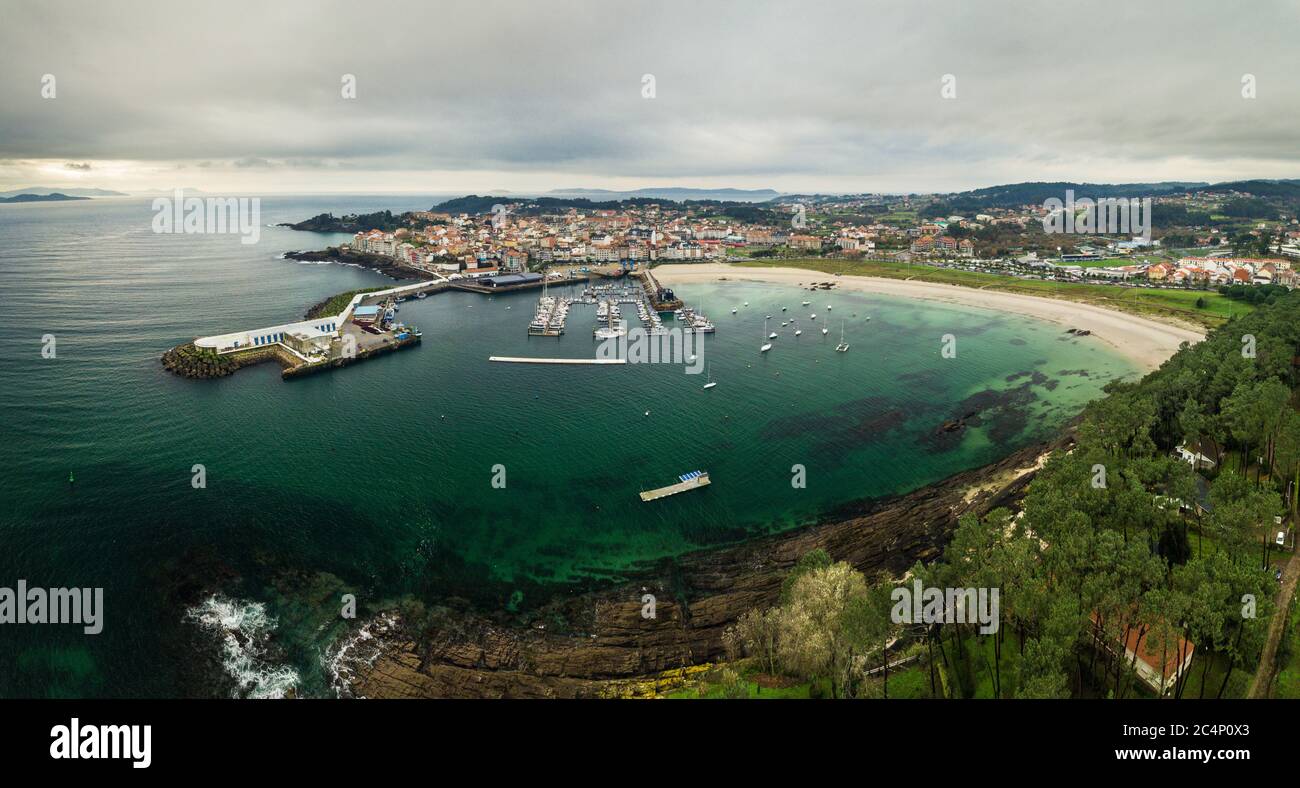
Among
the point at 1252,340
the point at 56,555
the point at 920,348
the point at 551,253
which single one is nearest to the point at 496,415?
the point at 56,555

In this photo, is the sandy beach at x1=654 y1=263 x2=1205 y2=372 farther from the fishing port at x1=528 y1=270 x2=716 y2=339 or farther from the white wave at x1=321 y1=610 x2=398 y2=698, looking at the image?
the white wave at x1=321 y1=610 x2=398 y2=698

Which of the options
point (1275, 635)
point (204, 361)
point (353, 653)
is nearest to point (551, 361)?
point (204, 361)

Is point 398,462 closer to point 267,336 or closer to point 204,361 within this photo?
point 204,361

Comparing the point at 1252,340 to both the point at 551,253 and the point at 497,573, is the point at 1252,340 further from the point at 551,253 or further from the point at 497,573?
the point at 551,253

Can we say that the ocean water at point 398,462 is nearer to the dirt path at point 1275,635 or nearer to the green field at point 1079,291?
the dirt path at point 1275,635

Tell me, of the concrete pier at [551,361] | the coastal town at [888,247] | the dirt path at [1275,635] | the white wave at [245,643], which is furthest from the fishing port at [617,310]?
the dirt path at [1275,635]
